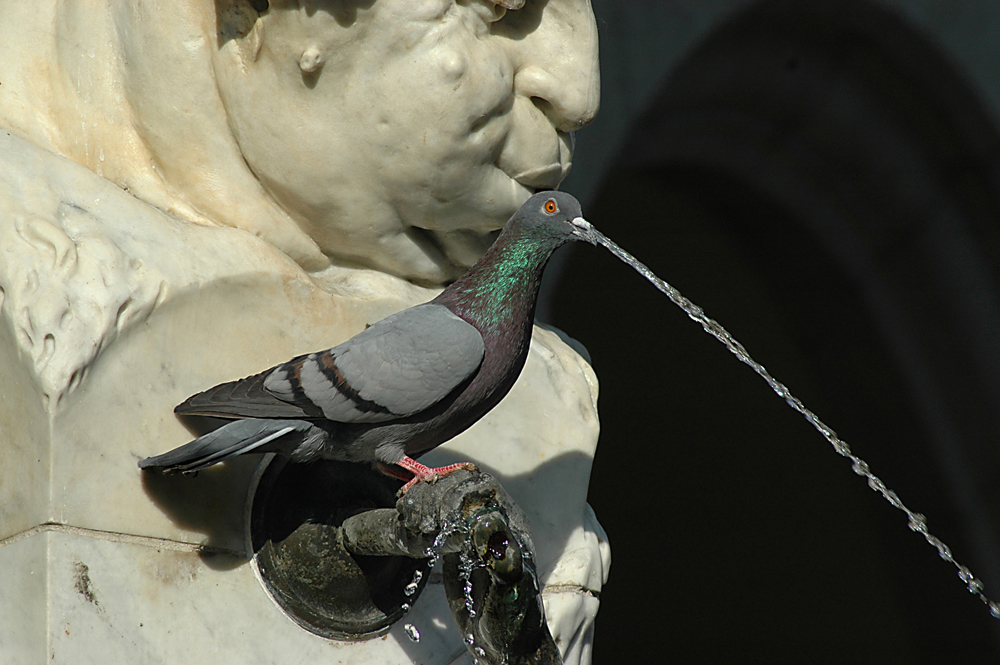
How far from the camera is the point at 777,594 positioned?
436 centimetres

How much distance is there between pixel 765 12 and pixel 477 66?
2303 millimetres

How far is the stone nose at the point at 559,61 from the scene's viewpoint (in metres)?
2.20

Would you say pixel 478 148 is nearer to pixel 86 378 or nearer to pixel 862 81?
pixel 86 378

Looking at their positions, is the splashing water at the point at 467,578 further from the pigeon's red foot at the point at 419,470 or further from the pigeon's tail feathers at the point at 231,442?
the pigeon's tail feathers at the point at 231,442

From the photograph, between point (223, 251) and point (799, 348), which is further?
point (799, 348)

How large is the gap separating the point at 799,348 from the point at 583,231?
2841 mm

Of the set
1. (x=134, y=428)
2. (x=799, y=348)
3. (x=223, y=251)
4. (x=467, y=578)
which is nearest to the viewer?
(x=467, y=578)

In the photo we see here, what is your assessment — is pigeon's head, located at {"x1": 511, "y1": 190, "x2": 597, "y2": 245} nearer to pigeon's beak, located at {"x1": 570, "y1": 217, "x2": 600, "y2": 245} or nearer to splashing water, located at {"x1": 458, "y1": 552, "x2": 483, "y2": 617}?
pigeon's beak, located at {"x1": 570, "y1": 217, "x2": 600, "y2": 245}

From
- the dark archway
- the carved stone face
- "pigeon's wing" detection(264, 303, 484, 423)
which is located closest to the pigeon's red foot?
"pigeon's wing" detection(264, 303, 484, 423)

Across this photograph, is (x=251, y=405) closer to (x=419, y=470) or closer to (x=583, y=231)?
(x=419, y=470)

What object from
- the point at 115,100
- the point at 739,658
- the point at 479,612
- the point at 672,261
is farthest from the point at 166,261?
the point at 739,658

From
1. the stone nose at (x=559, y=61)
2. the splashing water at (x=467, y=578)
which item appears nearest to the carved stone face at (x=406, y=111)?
the stone nose at (x=559, y=61)

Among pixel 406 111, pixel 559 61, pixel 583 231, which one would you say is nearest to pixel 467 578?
pixel 583 231

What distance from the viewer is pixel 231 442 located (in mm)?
1681
